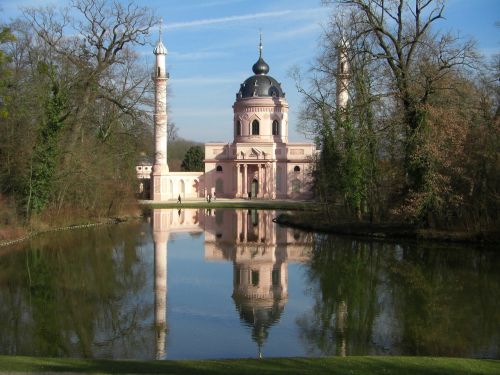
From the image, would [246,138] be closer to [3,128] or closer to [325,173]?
[325,173]

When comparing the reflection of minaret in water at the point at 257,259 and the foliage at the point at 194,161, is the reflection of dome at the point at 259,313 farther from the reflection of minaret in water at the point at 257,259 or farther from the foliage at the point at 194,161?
the foliage at the point at 194,161

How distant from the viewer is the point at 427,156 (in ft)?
73.8

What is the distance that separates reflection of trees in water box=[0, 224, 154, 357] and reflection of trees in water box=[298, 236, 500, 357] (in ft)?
10.3

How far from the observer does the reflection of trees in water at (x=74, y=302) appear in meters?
9.55

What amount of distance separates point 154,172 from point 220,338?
46.9m

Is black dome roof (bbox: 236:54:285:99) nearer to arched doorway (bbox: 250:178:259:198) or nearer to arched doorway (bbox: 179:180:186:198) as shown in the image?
arched doorway (bbox: 250:178:259:198)

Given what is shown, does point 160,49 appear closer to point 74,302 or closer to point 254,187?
point 254,187

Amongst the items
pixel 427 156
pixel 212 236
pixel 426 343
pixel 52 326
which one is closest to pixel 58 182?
pixel 212 236

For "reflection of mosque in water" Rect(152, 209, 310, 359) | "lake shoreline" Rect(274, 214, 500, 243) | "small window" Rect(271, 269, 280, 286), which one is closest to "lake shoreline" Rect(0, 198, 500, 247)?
"lake shoreline" Rect(274, 214, 500, 243)

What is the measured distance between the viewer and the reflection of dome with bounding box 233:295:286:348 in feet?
34.2

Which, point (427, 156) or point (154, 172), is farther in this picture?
point (154, 172)

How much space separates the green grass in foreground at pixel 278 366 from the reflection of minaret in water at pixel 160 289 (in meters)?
1.56

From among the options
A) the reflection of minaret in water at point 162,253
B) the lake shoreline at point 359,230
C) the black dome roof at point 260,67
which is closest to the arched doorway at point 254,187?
the black dome roof at point 260,67

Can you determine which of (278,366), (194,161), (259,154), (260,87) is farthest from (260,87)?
(278,366)
